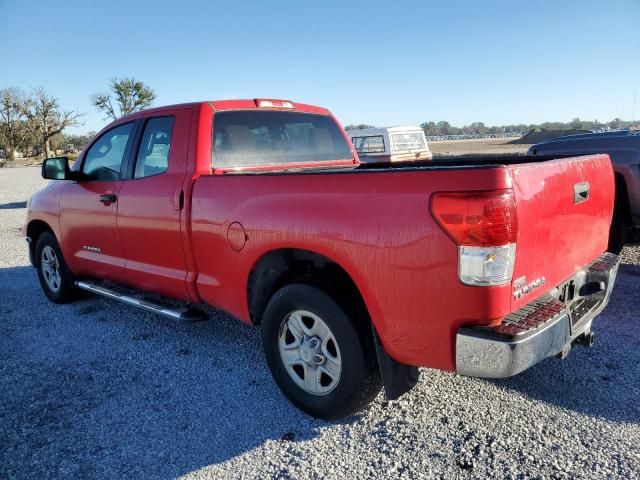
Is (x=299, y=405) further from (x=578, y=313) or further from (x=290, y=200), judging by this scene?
(x=578, y=313)

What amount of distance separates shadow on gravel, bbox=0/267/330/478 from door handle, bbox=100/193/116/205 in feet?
3.90

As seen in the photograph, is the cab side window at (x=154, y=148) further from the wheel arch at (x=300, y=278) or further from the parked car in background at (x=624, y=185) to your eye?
the parked car in background at (x=624, y=185)

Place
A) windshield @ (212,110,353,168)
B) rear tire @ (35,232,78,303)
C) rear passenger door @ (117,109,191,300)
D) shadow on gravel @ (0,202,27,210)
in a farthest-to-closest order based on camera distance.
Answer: shadow on gravel @ (0,202,27,210)
rear tire @ (35,232,78,303)
windshield @ (212,110,353,168)
rear passenger door @ (117,109,191,300)

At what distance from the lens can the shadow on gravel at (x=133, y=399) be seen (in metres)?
2.74

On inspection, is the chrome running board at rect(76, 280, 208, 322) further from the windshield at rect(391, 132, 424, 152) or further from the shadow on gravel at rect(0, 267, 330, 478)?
the windshield at rect(391, 132, 424, 152)

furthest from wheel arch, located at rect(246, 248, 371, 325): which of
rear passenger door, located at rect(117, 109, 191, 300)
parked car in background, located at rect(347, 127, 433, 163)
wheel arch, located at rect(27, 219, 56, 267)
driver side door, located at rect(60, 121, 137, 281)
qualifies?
parked car in background, located at rect(347, 127, 433, 163)

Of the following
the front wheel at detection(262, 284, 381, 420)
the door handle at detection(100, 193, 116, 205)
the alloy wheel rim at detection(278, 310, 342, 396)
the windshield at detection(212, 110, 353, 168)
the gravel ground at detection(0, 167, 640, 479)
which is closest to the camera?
the gravel ground at detection(0, 167, 640, 479)

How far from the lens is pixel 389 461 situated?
2.60 meters

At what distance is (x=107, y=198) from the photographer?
435 centimetres

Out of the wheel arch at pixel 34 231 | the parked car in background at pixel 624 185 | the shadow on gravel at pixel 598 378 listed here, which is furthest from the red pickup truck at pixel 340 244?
the parked car in background at pixel 624 185

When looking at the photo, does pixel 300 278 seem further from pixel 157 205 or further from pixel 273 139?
pixel 273 139

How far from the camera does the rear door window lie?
1248cm

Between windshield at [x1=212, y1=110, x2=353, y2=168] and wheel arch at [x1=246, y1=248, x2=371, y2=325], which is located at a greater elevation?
windshield at [x1=212, y1=110, x2=353, y2=168]

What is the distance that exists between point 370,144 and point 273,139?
28.8ft
